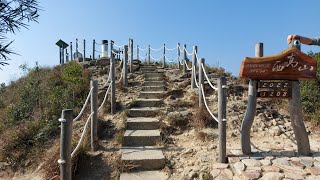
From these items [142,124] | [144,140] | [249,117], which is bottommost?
[144,140]

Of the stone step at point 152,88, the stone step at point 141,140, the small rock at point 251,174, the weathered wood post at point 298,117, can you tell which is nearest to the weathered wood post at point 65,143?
the stone step at point 141,140

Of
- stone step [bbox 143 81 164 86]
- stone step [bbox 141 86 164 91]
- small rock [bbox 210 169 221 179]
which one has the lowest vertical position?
small rock [bbox 210 169 221 179]

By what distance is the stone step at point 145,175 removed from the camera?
546cm

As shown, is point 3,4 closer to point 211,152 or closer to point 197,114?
point 211,152

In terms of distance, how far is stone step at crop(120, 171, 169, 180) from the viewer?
5465 mm

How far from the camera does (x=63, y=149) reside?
15.5 ft

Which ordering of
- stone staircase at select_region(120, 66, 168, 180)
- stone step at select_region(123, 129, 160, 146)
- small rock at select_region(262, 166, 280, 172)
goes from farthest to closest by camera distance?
stone step at select_region(123, 129, 160, 146) < stone staircase at select_region(120, 66, 168, 180) < small rock at select_region(262, 166, 280, 172)

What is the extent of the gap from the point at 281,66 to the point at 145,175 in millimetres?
2982

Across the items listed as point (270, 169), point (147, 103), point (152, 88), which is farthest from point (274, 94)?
point (152, 88)

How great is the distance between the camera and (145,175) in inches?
220

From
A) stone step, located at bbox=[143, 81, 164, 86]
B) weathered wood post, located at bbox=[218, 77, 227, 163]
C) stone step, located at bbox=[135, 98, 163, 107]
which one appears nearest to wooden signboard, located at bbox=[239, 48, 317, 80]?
weathered wood post, located at bbox=[218, 77, 227, 163]

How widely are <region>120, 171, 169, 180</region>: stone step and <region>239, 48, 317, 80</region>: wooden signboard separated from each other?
223cm

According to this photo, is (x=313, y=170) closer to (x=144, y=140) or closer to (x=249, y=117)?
(x=249, y=117)

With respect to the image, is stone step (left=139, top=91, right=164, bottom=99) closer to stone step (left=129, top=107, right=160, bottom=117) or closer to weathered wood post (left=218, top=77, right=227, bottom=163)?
stone step (left=129, top=107, right=160, bottom=117)
